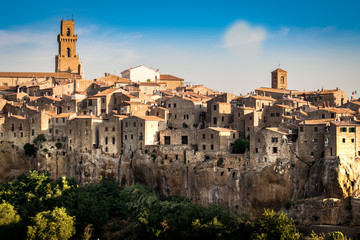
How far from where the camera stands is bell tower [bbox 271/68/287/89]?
345 ft

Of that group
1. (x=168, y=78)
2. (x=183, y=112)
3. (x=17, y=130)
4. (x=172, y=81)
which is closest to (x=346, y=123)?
(x=183, y=112)

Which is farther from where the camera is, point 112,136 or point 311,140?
point 112,136

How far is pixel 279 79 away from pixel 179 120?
103 feet

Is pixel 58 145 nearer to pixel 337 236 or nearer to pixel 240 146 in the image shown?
pixel 240 146

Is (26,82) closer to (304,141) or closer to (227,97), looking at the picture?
(227,97)

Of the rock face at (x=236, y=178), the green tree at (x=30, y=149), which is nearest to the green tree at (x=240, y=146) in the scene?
the rock face at (x=236, y=178)

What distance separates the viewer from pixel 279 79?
105188 millimetres

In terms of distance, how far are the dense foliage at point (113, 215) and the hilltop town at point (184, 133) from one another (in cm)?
339

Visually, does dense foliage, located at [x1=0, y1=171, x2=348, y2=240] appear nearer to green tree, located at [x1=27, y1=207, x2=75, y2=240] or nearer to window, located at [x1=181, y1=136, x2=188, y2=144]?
green tree, located at [x1=27, y1=207, x2=75, y2=240]

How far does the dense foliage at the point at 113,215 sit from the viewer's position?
59.3 meters

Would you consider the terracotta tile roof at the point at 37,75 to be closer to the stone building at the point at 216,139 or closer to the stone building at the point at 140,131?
the stone building at the point at 140,131

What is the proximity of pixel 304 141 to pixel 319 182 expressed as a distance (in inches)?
188

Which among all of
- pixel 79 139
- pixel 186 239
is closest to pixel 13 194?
pixel 79 139

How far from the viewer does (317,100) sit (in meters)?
87.2
